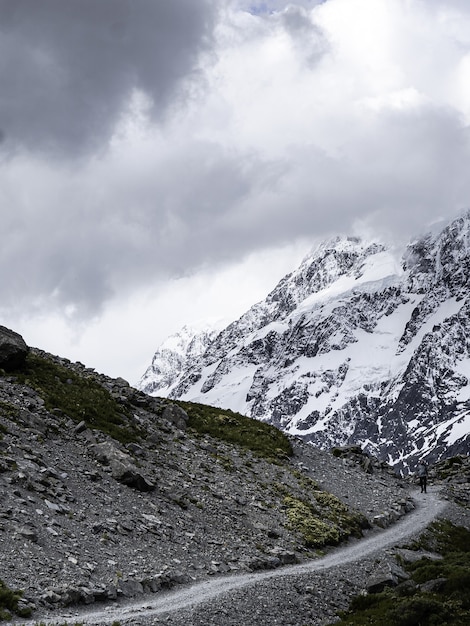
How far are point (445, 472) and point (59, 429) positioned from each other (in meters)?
71.9

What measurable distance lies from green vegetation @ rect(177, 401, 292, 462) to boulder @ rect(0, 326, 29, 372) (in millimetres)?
18380

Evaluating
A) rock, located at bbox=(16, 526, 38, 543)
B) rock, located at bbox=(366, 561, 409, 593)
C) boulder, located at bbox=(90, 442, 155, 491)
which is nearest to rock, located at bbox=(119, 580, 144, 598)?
rock, located at bbox=(16, 526, 38, 543)

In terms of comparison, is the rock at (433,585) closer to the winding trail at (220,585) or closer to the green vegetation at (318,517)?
the winding trail at (220,585)

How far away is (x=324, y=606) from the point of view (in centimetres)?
2822

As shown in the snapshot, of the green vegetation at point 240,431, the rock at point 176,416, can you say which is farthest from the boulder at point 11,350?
the green vegetation at point 240,431

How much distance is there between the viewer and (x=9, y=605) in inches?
835

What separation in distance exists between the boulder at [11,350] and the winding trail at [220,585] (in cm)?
2627

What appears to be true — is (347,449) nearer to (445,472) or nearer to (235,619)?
(445,472)

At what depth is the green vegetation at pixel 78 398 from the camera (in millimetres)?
44812

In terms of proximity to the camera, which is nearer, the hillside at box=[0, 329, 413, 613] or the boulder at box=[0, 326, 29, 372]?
the hillside at box=[0, 329, 413, 613]

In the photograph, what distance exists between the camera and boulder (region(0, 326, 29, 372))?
47469 millimetres

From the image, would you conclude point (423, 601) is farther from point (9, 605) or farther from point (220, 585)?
point (9, 605)

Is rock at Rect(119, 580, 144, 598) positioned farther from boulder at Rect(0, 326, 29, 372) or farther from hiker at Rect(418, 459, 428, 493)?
hiker at Rect(418, 459, 428, 493)

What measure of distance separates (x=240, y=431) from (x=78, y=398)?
20299 mm
